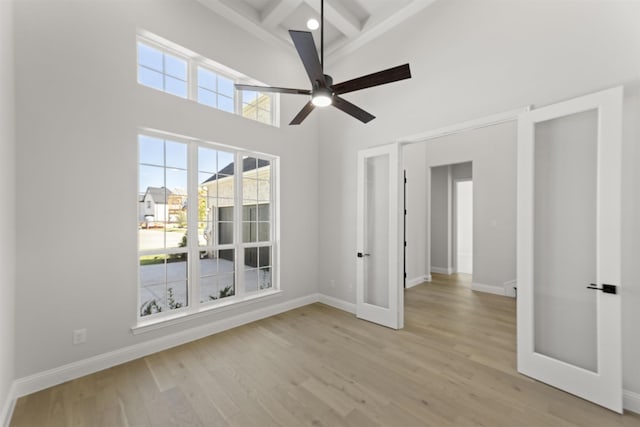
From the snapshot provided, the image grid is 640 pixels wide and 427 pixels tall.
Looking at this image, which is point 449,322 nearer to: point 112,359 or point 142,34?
point 112,359

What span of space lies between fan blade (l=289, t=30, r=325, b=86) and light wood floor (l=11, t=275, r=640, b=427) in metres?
2.58

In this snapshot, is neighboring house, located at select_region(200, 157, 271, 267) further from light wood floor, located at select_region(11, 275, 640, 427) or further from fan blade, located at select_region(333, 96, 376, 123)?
fan blade, located at select_region(333, 96, 376, 123)

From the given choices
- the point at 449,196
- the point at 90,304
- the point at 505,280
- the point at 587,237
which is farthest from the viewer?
the point at 449,196

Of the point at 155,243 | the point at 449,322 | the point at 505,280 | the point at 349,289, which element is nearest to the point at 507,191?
the point at 505,280

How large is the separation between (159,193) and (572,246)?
161 inches

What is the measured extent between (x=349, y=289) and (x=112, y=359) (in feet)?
9.66

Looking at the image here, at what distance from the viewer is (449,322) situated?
3.61 m

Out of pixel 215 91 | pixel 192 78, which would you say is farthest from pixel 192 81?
pixel 215 91

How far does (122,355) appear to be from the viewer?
8.57 ft

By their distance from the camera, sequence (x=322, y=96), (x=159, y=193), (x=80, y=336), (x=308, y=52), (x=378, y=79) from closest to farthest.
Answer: (x=308, y=52)
(x=378, y=79)
(x=322, y=96)
(x=80, y=336)
(x=159, y=193)

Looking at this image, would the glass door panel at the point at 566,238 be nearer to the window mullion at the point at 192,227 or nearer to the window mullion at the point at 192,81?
the window mullion at the point at 192,227

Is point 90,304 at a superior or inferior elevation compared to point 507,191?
inferior

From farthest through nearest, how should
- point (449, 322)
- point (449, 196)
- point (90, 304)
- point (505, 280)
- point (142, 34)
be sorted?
point (449, 196) → point (505, 280) → point (449, 322) → point (142, 34) → point (90, 304)

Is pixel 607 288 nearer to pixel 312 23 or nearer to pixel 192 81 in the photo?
pixel 312 23
